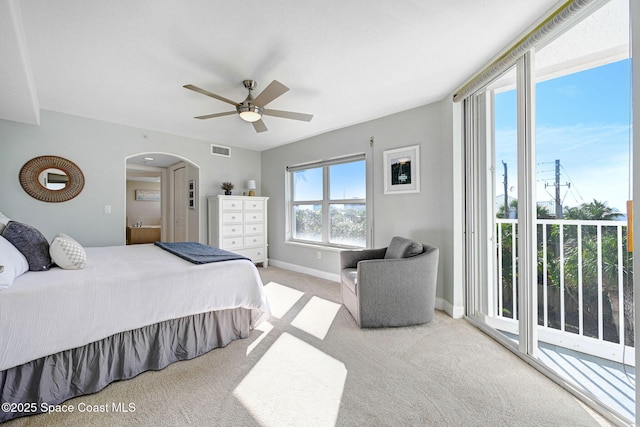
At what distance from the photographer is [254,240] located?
4855 mm

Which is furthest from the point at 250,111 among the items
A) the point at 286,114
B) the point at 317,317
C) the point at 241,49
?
the point at 317,317

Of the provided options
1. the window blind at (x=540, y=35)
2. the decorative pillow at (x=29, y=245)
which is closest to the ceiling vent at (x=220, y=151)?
the decorative pillow at (x=29, y=245)

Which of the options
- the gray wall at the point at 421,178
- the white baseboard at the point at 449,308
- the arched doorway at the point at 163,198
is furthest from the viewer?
the arched doorway at the point at 163,198

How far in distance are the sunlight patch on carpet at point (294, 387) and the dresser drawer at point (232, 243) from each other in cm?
265

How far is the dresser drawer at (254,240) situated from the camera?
4.76m

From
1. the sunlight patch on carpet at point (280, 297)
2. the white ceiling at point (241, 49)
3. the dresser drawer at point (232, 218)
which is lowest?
the sunlight patch on carpet at point (280, 297)

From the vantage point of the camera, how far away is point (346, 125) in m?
3.96

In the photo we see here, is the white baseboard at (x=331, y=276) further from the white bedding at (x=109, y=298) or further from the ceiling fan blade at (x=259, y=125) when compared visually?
the ceiling fan blade at (x=259, y=125)

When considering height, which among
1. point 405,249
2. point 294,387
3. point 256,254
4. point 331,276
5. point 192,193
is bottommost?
point 294,387

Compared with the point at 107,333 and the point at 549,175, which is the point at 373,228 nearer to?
the point at 549,175

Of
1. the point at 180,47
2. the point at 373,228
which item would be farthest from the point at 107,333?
the point at 373,228

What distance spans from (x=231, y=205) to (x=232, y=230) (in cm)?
43

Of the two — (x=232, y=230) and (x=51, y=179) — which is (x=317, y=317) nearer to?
(x=232, y=230)

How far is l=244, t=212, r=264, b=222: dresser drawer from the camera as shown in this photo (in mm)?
4734
